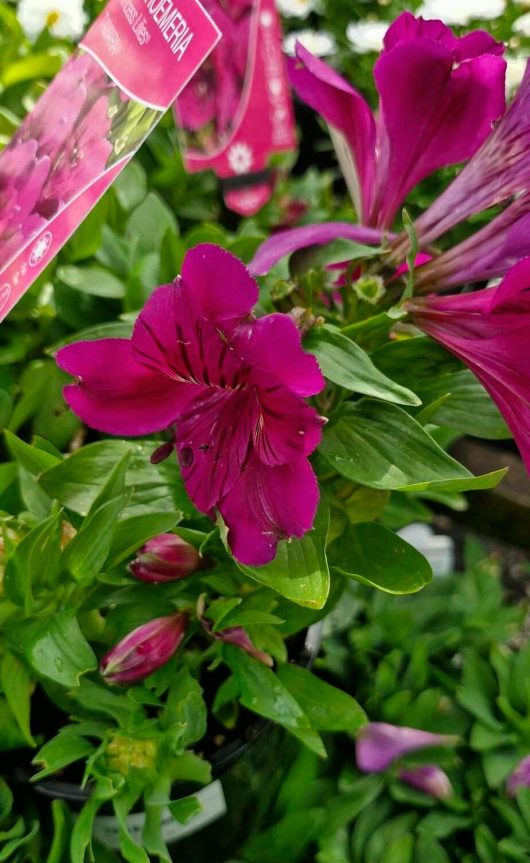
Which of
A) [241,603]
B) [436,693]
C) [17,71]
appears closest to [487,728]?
[436,693]

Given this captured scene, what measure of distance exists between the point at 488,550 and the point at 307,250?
0.77 m

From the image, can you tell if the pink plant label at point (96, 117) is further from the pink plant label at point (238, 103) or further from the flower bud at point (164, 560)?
the pink plant label at point (238, 103)

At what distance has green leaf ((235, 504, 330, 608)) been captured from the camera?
0.46 meters

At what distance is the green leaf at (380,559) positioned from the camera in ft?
1.68

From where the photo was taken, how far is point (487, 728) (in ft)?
2.59

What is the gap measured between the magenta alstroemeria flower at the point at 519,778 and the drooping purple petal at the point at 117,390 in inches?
20.0

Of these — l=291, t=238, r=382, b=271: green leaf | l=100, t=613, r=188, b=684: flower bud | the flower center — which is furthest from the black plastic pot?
the flower center

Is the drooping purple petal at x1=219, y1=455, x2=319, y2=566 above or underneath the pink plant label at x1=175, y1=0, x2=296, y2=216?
above

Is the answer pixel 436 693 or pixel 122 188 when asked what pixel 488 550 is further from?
pixel 122 188

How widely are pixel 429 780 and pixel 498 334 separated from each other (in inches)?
18.8

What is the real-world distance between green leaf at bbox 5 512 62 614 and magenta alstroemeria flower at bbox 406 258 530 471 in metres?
0.26

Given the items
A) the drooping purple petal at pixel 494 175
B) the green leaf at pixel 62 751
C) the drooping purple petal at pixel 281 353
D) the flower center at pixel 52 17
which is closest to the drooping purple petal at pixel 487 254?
the drooping purple petal at pixel 494 175

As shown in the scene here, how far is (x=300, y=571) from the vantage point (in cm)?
48

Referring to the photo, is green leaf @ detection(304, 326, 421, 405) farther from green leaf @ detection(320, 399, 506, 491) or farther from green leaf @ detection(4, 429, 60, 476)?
green leaf @ detection(4, 429, 60, 476)
